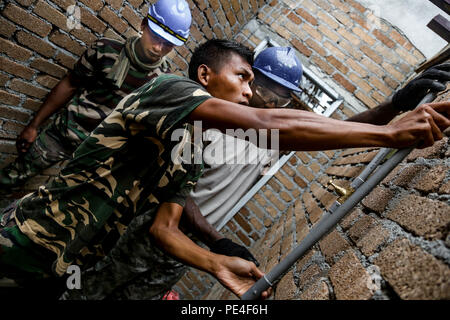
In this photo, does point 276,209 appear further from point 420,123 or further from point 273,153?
point 420,123

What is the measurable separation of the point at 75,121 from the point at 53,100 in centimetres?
19

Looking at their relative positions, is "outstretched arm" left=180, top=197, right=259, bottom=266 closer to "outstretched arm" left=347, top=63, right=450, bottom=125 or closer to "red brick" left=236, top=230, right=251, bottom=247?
"outstretched arm" left=347, top=63, right=450, bottom=125

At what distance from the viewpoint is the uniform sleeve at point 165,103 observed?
30.4 inches

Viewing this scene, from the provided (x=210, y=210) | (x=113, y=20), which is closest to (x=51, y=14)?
(x=113, y=20)

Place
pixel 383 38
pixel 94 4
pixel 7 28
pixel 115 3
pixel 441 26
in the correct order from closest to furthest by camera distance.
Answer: pixel 441 26 → pixel 7 28 → pixel 94 4 → pixel 115 3 → pixel 383 38

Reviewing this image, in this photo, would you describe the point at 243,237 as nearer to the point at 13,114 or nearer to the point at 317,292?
the point at 317,292

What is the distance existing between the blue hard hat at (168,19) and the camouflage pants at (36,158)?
1038 mm

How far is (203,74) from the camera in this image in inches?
56.9

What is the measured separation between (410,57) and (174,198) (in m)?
2.72

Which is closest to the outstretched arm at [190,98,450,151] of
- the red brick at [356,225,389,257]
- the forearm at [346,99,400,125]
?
the red brick at [356,225,389,257]

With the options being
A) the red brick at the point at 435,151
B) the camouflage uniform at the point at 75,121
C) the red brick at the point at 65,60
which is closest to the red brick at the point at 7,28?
the red brick at the point at 65,60

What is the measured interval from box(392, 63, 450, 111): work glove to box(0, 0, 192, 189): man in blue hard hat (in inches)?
56.8

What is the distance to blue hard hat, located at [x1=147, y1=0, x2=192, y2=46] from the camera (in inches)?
66.4
